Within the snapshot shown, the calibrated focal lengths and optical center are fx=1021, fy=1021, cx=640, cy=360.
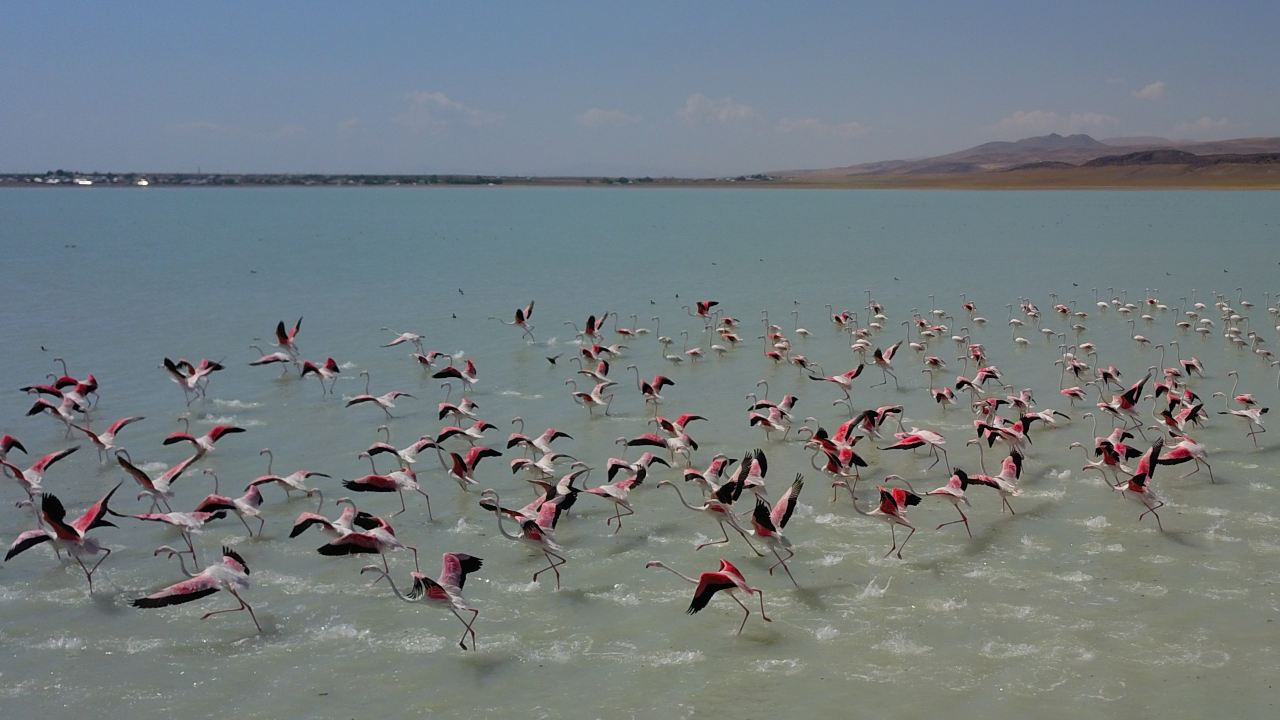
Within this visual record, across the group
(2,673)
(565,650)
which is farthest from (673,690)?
(2,673)

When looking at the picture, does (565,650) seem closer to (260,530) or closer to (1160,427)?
(260,530)

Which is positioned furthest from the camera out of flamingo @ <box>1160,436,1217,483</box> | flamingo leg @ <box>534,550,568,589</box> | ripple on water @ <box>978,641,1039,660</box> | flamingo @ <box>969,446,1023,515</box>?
flamingo @ <box>1160,436,1217,483</box>

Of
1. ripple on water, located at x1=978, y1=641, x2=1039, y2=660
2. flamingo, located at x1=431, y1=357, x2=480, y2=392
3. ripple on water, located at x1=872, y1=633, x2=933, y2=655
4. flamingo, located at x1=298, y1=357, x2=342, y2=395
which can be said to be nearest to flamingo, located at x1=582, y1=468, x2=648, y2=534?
ripple on water, located at x1=872, y1=633, x2=933, y2=655

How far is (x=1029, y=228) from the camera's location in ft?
176

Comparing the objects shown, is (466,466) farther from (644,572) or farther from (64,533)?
(64,533)

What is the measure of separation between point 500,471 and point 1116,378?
889 cm

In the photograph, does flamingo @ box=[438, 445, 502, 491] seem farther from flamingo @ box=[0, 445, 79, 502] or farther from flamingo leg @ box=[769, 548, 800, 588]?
flamingo @ box=[0, 445, 79, 502]

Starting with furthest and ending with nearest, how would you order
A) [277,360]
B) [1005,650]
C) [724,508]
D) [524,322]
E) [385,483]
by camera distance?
1. [524,322]
2. [277,360]
3. [385,483]
4. [724,508]
5. [1005,650]

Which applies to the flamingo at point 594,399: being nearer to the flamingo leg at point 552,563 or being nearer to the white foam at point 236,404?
the white foam at point 236,404

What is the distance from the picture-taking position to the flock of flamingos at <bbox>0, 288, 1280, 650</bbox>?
8297 mm

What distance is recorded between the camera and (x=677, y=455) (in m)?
11.7

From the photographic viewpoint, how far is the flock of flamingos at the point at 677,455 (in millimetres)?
8297

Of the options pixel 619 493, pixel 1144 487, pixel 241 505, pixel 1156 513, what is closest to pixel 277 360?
pixel 241 505

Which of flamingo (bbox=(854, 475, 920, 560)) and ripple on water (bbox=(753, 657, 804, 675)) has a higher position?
flamingo (bbox=(854, 475, 920, 560))
